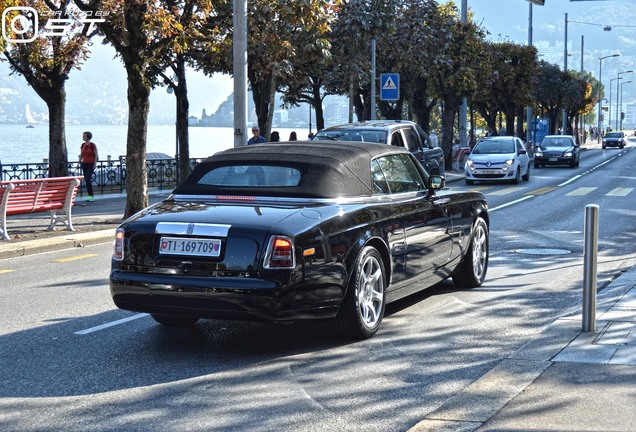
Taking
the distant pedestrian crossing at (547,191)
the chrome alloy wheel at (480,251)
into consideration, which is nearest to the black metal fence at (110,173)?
the distant pedestrian crossing at (547,191)

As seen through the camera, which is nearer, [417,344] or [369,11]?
[417,344]

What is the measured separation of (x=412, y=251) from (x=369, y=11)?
27187 mm

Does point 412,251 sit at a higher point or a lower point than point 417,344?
higher

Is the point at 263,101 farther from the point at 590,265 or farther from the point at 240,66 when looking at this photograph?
the point at 590,265

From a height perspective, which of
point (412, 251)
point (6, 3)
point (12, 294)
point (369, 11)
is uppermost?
point (369, 11)

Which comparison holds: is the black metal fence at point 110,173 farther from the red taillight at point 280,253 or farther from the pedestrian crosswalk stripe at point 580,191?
the red taillight at point 280,253

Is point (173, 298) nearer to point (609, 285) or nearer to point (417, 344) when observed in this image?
point (417, 344)

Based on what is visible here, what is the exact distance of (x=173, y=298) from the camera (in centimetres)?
717

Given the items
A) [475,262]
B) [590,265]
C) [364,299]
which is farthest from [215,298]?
[475,262]

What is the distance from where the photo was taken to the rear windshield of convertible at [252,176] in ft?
26.2

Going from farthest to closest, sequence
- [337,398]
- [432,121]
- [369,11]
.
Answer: [432,121] < [369,11] < [337,398]

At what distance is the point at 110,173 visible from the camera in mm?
30656

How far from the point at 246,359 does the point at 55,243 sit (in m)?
8.71

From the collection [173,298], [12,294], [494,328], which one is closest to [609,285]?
[494,328]
